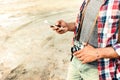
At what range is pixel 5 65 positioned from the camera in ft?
15.8

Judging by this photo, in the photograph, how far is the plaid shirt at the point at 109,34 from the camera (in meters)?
2.06

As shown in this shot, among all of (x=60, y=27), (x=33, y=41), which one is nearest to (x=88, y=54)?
(x=60, y=27)

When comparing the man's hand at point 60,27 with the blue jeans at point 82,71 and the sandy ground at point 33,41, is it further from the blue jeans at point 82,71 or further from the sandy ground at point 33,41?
the sandy ground at point 33,41

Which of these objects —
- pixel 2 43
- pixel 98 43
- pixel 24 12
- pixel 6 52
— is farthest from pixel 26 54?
pixel 98 43

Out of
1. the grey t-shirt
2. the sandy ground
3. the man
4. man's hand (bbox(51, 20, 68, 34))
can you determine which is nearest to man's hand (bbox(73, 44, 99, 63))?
the man

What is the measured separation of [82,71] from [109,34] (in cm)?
46

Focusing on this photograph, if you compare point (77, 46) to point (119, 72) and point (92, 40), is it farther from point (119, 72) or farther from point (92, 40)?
point (119, 72)

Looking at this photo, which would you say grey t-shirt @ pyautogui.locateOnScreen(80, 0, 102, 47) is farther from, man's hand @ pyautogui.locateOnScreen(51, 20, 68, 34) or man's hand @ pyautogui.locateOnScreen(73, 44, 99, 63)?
man's hand @ pyautogui.locateOnScreen(51, 20, 68, 34)

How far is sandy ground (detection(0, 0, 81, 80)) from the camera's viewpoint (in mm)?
4562

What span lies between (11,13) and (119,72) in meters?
5.67

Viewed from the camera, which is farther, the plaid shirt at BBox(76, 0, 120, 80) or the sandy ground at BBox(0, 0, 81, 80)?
the sandy ground at BBox(0, 0, 81, 80)

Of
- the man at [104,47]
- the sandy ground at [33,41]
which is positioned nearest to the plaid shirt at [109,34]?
the man at [104,47]

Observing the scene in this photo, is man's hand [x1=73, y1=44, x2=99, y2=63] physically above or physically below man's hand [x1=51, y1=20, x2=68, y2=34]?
below

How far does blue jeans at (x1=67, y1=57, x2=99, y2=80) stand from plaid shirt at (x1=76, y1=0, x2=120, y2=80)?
0.12 meters
